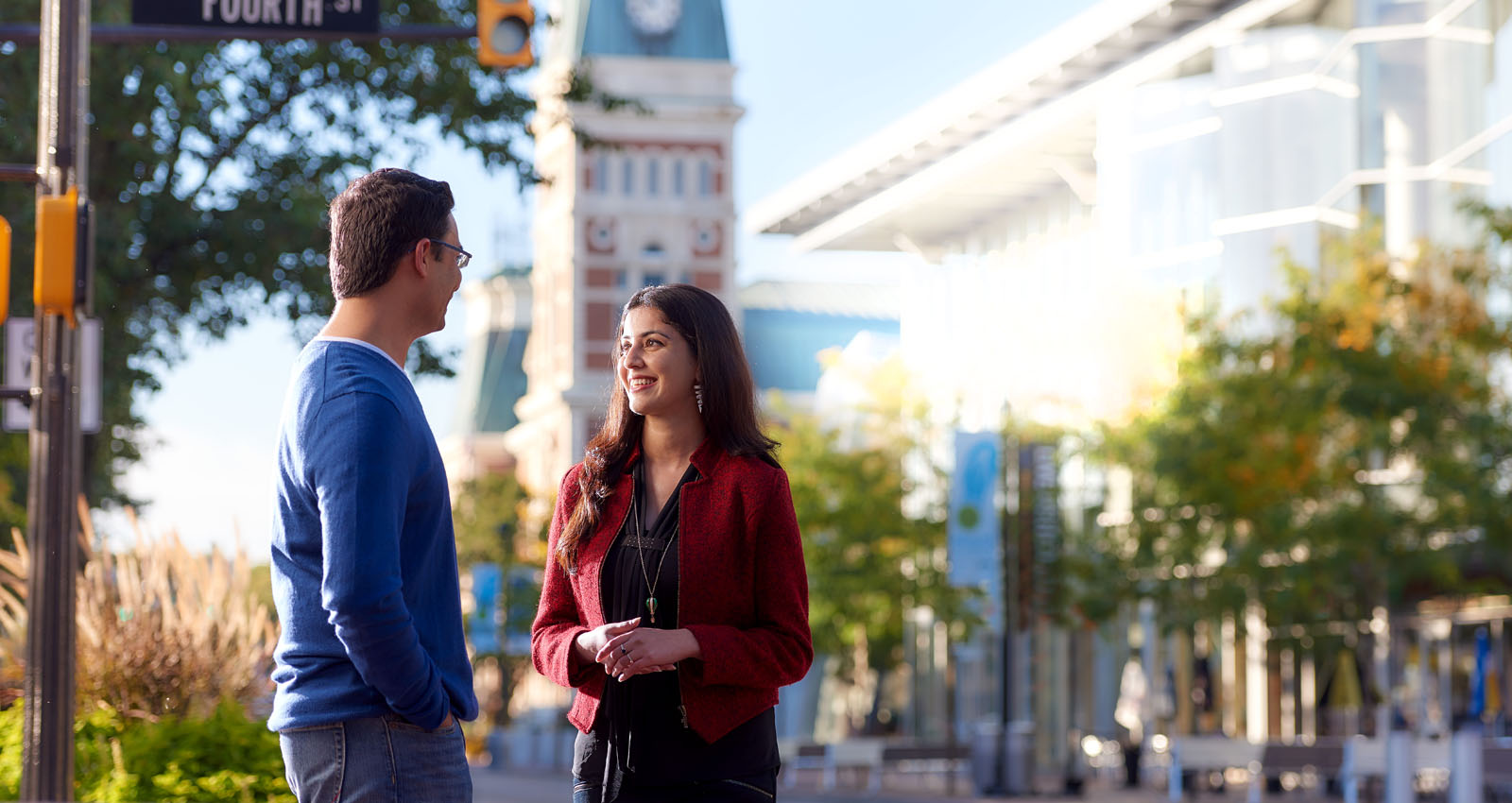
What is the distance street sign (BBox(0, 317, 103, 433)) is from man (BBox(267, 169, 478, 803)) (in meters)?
6.36

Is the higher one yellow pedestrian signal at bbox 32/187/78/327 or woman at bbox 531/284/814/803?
yellow pedestrian signal at bbox 32/187/78/327

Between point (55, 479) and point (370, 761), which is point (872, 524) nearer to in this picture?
point (55, 479)

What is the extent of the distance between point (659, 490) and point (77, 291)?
5.87 meters

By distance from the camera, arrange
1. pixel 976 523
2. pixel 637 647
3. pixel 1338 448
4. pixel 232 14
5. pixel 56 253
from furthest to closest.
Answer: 1. pixel 1338 448
2. pixel 976 523
3. pixel 232 14
4. pixel 56 253
5. pixel 637 647

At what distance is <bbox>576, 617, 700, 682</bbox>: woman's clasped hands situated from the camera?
157 inches

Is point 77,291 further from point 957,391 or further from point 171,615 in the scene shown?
point 957,391

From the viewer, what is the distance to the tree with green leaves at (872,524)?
40.6 metres

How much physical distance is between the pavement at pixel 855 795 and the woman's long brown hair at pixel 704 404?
2341 centimetres

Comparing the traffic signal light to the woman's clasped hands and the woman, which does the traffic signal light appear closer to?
the woman

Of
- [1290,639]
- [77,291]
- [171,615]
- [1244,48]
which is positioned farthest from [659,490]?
[1244,48]

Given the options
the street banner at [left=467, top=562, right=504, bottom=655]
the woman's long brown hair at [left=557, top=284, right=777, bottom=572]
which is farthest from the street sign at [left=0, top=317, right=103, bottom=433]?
the street banner at [left=467, top=562, right=504, bottom=655]

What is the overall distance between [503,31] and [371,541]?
28.4 feet

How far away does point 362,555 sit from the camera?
140 inches

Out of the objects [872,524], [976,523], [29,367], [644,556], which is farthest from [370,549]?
[872,524]
